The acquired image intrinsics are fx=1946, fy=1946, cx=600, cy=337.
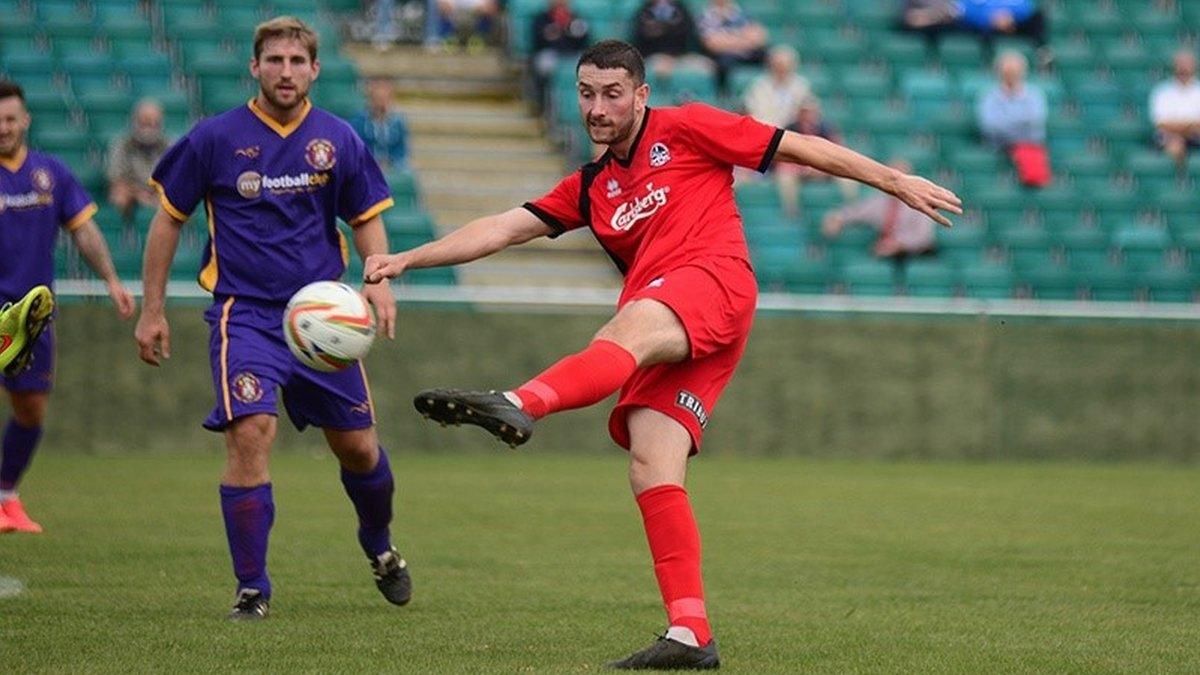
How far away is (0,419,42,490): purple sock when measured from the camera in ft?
34.0

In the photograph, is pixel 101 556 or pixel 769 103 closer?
pixel 101 556

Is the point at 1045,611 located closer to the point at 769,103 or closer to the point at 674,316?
the point at 674,316

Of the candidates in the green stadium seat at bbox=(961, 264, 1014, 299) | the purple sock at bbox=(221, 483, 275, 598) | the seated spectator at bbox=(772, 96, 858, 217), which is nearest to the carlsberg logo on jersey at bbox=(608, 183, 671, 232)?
the purple sock at bbox=(221, 483, 275, 598)

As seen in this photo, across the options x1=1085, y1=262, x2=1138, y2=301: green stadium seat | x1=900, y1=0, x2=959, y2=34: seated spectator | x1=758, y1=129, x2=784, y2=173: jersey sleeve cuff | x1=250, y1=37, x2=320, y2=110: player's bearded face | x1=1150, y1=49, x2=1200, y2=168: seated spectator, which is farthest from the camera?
x1=900, y1=0, x2=959, y2=34: seated spectator

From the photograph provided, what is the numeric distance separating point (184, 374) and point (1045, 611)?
29.3 feet

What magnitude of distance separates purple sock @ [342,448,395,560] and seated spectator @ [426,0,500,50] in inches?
518

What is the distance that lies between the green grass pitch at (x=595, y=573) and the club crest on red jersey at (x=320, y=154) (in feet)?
5.54

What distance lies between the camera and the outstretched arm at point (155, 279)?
7.35m

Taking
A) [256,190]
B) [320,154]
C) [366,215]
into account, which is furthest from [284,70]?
[366,215]

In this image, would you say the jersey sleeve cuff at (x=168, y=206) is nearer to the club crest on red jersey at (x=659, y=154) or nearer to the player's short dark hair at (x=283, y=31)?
the player's short dark hair at (x=283, y=31)

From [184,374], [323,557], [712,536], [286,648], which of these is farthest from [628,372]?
[184,374]

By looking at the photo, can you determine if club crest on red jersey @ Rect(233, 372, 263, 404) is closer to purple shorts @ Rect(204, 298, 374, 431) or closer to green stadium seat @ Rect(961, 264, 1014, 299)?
purple shorts @ Rect(204, 298, 374, 431)

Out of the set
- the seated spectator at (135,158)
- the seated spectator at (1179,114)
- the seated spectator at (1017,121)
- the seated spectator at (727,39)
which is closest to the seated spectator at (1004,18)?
the seated spectator at (1017,121)

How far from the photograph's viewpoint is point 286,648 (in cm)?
627
